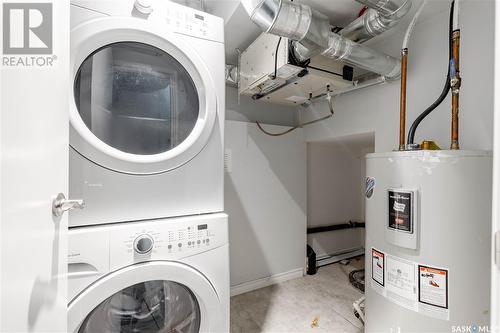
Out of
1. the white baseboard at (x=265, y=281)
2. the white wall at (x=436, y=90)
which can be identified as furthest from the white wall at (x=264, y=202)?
the white wall at (x=436, y=90)

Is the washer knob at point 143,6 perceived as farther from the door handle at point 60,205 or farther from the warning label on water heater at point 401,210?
the warning label on water heater at point 401,210

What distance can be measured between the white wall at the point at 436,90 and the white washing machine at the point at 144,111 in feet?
4.17

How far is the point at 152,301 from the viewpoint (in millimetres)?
1007

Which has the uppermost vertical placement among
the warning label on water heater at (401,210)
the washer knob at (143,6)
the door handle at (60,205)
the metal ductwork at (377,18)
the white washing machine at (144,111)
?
the metal ductwork at (377,18)

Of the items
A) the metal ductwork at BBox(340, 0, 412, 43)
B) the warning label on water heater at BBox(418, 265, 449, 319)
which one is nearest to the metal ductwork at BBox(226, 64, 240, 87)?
the metal ductwork at BBox(340, 0, 412, 43)

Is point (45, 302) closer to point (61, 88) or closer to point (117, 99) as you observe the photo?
point (61, 88)

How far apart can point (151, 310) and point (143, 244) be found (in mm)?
377

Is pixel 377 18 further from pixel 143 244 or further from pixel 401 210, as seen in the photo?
pixel 143 244

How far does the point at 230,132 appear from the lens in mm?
2025

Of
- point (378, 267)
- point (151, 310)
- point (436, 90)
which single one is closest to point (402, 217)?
point (378, 267)

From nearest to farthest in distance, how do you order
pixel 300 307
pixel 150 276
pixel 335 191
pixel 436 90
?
1. pixel 150 276
2. pixel 436 90
3. pixel 300 307
4. pixel 335 191

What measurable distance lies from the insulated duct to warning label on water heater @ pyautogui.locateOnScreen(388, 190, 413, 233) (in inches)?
32.7

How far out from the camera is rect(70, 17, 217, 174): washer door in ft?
2.74

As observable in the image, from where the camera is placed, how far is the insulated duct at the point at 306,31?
1076mm
